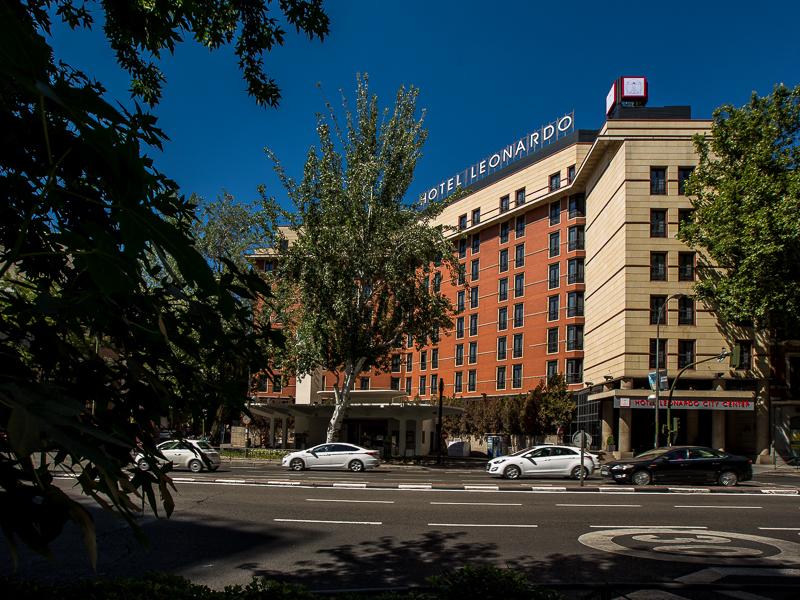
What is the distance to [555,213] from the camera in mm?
59969

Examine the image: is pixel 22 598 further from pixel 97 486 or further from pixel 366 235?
pixel 366 235

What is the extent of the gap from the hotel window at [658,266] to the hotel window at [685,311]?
5.96 feet

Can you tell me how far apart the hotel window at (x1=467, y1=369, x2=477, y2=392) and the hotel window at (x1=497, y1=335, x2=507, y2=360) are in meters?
4.09

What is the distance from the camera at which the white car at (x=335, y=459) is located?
30.6 m

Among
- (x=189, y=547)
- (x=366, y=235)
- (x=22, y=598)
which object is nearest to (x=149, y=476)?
(x=22, y=598)

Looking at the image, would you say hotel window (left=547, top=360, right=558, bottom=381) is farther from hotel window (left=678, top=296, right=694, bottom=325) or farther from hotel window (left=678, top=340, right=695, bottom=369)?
hotel window (left=678, top=296, right=694, bottom=325)

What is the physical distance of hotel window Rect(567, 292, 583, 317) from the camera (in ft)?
187

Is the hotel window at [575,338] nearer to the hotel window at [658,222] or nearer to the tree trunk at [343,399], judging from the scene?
the hotel window at [658,222]

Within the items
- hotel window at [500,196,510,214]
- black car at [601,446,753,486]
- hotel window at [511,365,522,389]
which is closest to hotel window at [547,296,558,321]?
hotel window at [511,365,522,389]

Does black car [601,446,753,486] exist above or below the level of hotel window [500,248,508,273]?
below

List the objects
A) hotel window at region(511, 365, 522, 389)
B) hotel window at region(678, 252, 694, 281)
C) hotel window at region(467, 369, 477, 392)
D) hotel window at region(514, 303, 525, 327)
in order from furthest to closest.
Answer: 1. hotel window at region(467, 369, 477, 392)
2. hotel window at region(514, 303, 525, 327)
3. hotel window at region(511, 365, 522, 389)
4. hotel window at region(678, 252, 694, 281)

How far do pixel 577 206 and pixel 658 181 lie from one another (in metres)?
12.3

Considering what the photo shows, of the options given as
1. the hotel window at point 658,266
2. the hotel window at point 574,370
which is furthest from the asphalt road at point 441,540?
the hotel window at point 574,370

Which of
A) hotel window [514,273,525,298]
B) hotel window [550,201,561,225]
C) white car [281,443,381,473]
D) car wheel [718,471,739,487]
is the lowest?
white car [281,443,381,473]
